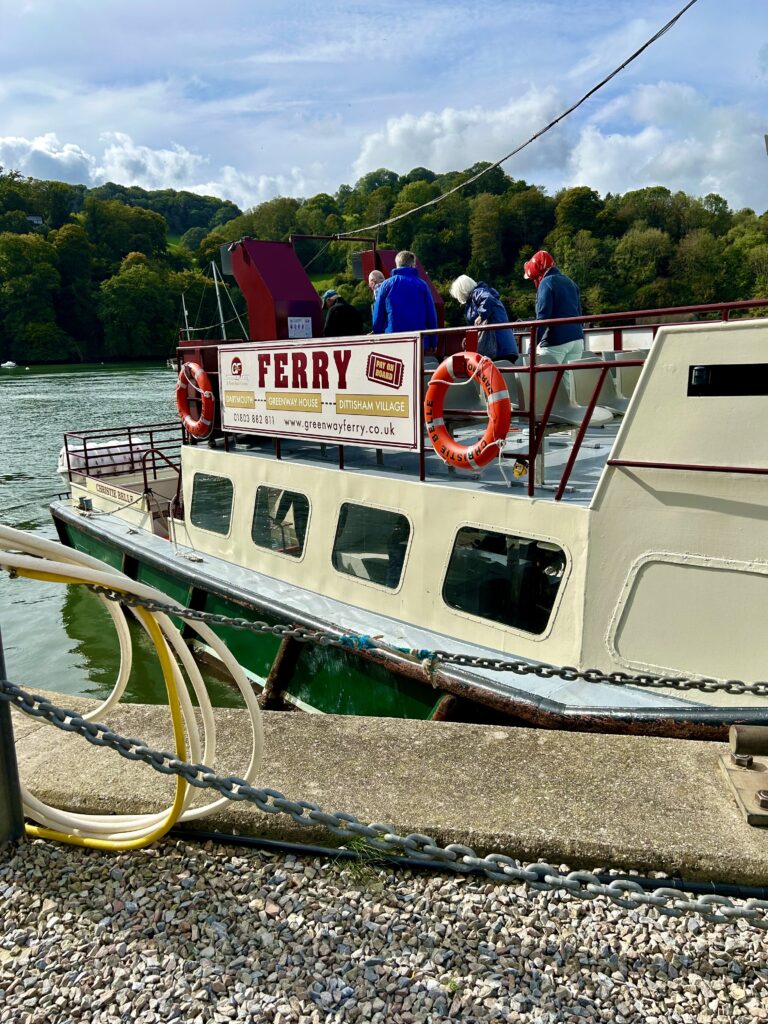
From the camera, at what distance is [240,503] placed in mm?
8180

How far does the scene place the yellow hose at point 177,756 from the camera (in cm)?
277

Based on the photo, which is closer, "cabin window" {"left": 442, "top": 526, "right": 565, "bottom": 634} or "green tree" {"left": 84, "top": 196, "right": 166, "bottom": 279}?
"cabin window" {"left": 442, "top": 526, "right": 565, "bottom": 634}

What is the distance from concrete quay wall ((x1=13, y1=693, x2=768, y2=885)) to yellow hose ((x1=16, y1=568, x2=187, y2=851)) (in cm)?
20

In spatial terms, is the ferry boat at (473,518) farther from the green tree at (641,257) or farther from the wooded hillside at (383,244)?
the green tree at (641,257)

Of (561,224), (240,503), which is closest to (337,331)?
(240,503)

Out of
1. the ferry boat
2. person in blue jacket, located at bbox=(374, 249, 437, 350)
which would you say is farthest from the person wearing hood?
person in blue jacket, located at bbox=(374, 249, 437, 350)

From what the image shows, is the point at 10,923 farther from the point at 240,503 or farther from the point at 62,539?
the point at 62,539

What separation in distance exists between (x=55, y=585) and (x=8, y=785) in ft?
38.6

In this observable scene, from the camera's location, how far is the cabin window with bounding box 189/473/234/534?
27.7 feet

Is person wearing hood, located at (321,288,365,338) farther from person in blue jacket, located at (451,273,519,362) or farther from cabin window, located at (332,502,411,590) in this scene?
cabin window, located at (332,502,411,590)

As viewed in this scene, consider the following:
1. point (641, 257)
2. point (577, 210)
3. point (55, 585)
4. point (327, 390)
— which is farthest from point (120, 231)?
point (327, 390)

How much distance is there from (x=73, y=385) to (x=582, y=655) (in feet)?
167

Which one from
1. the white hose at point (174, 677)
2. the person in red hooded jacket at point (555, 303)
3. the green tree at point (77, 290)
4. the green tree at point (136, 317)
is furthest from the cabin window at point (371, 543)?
the green tree at point (77, 290)

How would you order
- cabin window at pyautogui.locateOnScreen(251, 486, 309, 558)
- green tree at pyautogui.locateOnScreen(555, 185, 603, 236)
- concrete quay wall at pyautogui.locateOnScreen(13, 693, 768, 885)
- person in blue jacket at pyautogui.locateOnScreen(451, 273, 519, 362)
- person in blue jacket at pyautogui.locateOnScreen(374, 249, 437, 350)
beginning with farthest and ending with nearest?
green tree at pyautogui.locateOnScreen(555, 185, 603, 236)
cabin window at pyautogui.locateOnScreen(251, 486, 309, 558)
person in blue jacket at pyautogui.locateOnScreen(374, 249, 437, 350)
person in blue jacket at pyautogui.locateOnScreen(451, 273, 519, 362)
concrete quay wall at pyautogui.locateOnScreen(13, 693, 768, 885)
